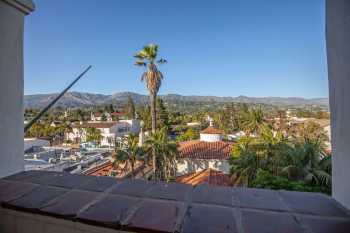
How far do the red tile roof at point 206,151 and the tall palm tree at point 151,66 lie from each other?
260cm

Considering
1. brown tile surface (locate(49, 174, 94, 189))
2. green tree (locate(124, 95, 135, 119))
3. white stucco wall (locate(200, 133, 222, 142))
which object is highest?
green tree (locate(124, 95, 135, 119))

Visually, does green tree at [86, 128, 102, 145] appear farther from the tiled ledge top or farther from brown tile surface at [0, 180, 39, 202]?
the tiled ledge top

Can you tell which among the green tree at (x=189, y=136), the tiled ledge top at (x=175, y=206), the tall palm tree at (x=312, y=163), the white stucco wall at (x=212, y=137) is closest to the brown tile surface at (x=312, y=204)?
the tiled ledge top at (x=175, y=206)

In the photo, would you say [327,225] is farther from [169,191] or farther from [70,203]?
[70,203]

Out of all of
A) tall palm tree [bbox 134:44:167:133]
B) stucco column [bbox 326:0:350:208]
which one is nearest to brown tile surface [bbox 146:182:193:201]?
stucco column [bbox 326:0:350:208]

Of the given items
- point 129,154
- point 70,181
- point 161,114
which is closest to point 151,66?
point 129,154

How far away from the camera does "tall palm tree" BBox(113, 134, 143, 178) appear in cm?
1038

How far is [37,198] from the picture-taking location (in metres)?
0.67

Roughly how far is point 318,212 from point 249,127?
71.6 ft

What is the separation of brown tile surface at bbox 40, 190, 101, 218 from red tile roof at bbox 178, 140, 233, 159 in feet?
38.2

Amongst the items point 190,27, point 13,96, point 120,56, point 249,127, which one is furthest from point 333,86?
point 249,127

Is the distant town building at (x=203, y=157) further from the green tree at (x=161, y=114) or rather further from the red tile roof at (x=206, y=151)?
the green tree at (x=161, y=114)

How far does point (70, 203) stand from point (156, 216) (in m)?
0.30

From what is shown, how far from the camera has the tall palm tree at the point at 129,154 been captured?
10.4 m
